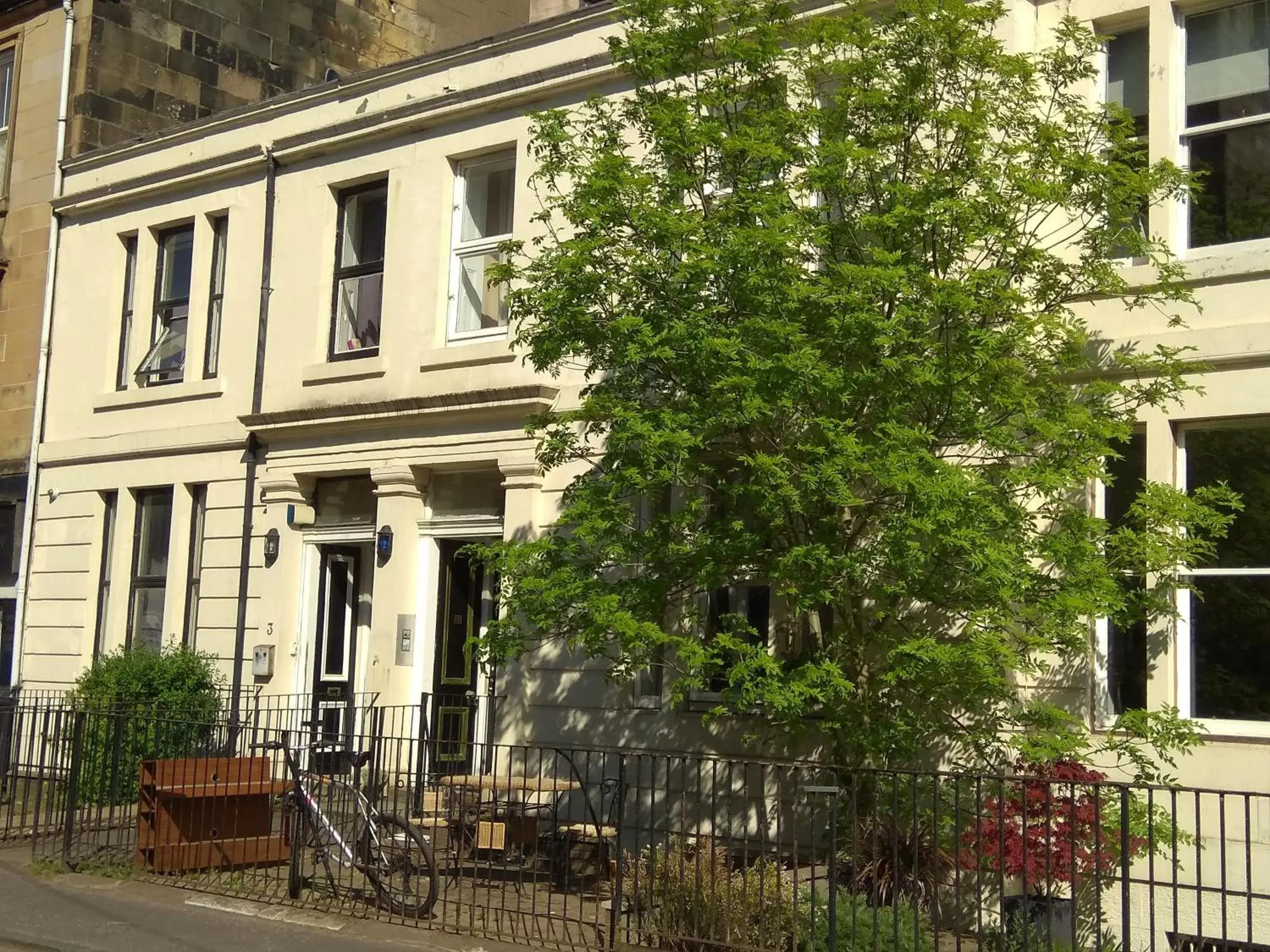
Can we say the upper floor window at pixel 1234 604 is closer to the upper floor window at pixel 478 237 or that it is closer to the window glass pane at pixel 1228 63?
the window glass pane at pixel 1228 63

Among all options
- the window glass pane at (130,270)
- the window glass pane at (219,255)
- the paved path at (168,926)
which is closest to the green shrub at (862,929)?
the paved path at (168,926)

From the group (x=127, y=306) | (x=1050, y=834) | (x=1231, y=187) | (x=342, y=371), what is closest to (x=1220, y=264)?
(x=1231, y=187)

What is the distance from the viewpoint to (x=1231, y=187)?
35.5ft

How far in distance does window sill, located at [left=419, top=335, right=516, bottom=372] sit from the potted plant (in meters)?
6.93

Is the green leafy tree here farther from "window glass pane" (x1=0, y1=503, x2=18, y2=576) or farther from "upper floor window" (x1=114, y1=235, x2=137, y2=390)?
"window glass pane" (x1=0, y1=503, x2=18, y2=576)

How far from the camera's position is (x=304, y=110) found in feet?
56.1

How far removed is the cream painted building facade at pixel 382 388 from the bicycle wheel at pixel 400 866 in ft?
9.74

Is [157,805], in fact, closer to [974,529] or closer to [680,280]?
[680,280]

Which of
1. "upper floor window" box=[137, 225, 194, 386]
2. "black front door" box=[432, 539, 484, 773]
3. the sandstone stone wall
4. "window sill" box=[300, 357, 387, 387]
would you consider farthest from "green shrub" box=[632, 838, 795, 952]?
the sandstone stone wall

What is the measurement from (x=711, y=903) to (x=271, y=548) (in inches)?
356

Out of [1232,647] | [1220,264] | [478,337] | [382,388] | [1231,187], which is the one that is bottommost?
[1232,647]

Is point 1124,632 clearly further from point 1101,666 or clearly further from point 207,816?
point 207,816

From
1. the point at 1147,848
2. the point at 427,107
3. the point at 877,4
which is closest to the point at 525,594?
the point at 1147,848

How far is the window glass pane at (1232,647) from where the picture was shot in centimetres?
1005
